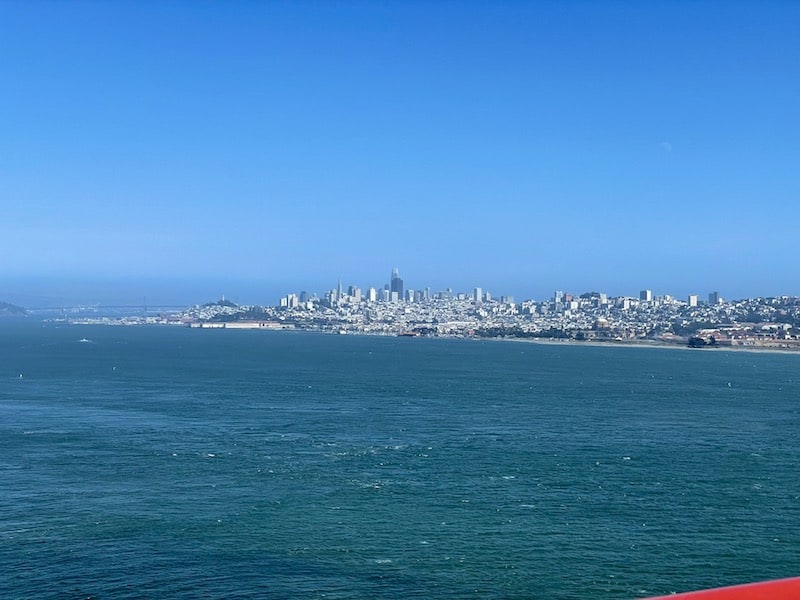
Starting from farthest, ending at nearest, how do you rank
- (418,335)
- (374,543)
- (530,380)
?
(418,335)
(530,380)
(374,543)

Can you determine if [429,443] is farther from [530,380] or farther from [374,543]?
[530,380]

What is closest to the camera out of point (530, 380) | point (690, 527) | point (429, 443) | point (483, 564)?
point (483, 564)

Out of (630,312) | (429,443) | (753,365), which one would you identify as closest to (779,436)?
(429,443)

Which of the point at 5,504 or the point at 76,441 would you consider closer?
the point at 5,504

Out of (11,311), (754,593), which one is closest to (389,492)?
(754,593)

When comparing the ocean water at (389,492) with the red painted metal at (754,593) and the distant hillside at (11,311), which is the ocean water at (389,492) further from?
the distant hillside at (11,311)

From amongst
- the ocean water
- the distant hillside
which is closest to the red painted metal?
the ocean water

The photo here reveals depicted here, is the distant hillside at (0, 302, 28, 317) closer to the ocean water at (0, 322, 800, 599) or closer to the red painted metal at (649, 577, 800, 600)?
the ocean water at (0, 322, 800, 599)
